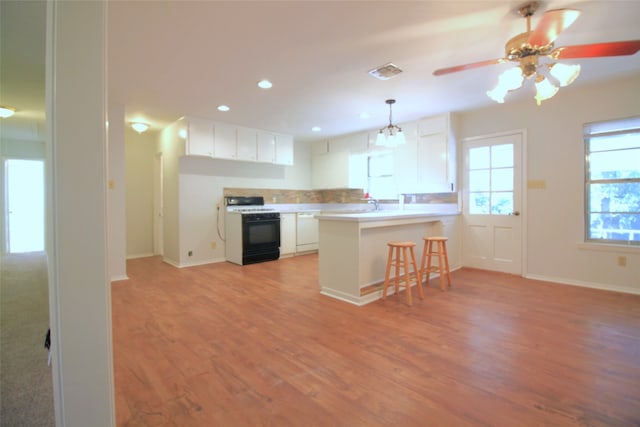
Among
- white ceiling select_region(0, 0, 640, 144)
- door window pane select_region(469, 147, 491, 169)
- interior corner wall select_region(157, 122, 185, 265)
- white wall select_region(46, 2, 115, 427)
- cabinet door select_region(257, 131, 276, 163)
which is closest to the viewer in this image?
white wall select_region(46, 2, 115, 427)

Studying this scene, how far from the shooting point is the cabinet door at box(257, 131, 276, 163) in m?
5.81

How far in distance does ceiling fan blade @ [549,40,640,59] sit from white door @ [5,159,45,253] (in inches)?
366

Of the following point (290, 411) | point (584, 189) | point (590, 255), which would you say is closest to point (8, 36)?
point (290, 411)

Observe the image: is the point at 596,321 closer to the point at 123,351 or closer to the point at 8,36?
the point at 123,351

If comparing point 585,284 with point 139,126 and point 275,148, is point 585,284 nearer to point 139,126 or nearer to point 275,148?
point 275,148

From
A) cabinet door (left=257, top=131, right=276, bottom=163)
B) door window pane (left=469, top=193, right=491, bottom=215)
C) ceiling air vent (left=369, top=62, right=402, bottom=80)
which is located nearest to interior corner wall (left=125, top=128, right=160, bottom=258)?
cabinet door (left=257, top=131, right=276, bottom=163)

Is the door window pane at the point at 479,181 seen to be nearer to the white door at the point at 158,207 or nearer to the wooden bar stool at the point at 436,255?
the wooden bar stool at the point at 436,255

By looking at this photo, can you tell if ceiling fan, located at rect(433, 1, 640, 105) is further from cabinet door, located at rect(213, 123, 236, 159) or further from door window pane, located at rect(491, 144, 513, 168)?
cabinet door, located at rect(213, 123, 236, 159)

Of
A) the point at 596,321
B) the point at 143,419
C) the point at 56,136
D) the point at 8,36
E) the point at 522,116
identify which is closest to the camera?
the point at 56,136

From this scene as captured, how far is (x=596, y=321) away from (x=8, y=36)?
5672 millimetres

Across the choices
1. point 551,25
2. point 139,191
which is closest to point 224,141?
point 139,191

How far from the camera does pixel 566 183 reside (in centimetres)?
399

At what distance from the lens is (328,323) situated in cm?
274

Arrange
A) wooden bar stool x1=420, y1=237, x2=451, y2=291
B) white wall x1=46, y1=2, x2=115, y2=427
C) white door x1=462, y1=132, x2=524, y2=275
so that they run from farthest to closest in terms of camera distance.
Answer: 1. white door x1=462, y1=132, x2=524, y2=275
2. wooden bar stool x1=420, y1=237, x2=451, y2=291
3. white wall x1=46, y1=2, x2=115, y2=427
